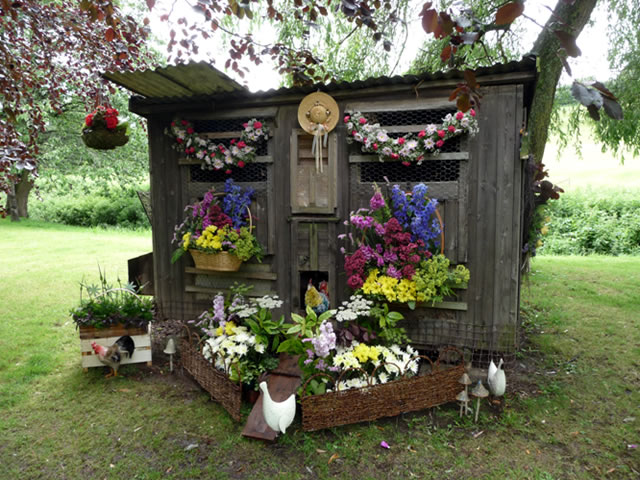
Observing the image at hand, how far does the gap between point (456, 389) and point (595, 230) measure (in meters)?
11.7

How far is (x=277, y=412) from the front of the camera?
10.1 ft

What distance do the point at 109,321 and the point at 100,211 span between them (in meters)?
16.7

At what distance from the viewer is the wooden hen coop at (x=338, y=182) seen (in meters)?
4.12

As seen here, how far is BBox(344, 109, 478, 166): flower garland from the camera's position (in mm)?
4016

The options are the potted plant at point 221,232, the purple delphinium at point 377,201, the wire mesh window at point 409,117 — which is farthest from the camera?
the potted plant at point 221,232

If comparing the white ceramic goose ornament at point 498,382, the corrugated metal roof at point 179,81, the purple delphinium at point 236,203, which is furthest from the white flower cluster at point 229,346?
the corrugated metal roof at point 179,81

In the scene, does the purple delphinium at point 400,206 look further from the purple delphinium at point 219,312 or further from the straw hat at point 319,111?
the purple delphinium at point 219,312

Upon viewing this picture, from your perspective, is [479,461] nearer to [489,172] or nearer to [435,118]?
[489,172]

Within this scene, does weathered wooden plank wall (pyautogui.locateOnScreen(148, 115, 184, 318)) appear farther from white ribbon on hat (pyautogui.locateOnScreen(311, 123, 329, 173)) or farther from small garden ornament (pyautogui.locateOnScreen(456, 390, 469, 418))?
small garden ornament (pyautogui.locateOnScreen(456, 390, 469, 418))

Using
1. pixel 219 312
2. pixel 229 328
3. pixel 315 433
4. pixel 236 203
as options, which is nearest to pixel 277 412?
pixel 315 433

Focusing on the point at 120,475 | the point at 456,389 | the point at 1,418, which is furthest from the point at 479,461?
the point at 1,418

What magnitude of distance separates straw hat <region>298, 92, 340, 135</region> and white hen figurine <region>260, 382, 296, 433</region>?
8.63ft

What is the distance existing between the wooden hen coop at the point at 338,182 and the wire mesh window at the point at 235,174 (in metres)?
0.01

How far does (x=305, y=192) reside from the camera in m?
4.67
